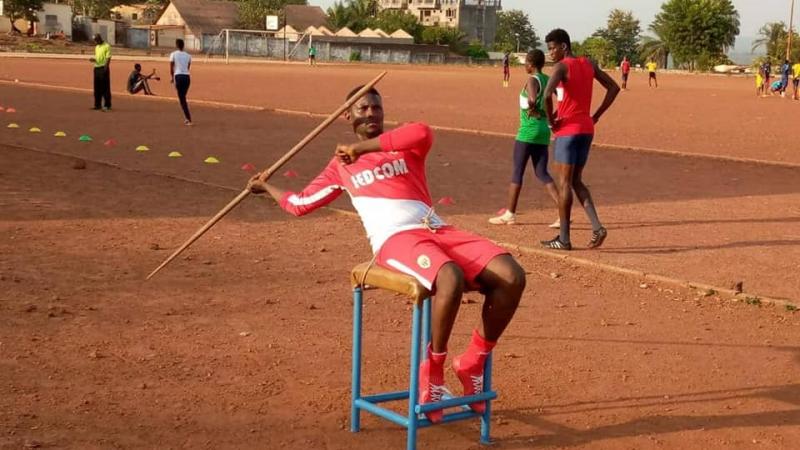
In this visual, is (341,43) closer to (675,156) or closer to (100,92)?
(100,92)

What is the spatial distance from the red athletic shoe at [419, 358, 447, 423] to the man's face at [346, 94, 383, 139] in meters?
1.17

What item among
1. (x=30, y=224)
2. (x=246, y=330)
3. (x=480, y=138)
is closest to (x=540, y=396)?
(x=246, y=330)

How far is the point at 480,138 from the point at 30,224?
1187 centimetres

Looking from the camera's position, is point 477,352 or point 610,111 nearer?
point 477,352

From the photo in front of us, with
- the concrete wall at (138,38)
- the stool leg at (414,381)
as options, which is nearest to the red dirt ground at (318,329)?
the stool leg at (414,381)

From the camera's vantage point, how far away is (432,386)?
5.06 m

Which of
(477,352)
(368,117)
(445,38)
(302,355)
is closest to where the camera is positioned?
(477,352)

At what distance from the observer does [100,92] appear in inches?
1009

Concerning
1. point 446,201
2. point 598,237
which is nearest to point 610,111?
point 446,201

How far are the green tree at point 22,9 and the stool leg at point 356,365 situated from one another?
96.7 metres

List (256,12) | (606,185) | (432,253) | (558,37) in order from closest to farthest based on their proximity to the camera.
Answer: (432,253), (558,37), (606,185), (256,12)

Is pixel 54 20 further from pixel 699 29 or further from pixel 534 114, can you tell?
pixel 534 114

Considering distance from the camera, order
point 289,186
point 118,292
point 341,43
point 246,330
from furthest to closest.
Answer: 1. point 341,43
2. point 289,186
3. point 118,292
4. point 246,330

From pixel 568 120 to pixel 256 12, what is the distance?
12310cm
